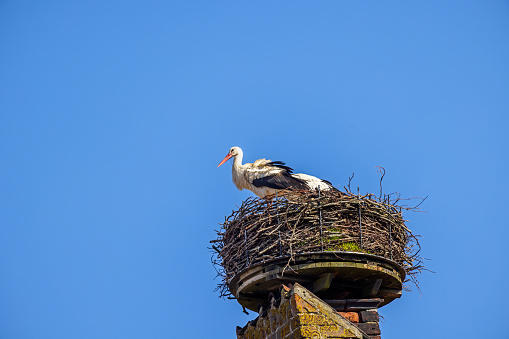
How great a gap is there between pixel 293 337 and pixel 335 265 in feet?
4.28

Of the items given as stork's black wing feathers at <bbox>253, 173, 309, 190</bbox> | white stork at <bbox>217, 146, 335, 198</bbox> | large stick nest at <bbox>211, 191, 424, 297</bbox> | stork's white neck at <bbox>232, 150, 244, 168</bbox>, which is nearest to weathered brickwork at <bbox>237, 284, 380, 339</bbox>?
large stick nest at <bbox>211, 191, 424, 297</bbox>

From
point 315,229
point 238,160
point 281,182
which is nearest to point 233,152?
point 238,160

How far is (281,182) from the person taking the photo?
42.8ft

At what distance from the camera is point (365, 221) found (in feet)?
33.1

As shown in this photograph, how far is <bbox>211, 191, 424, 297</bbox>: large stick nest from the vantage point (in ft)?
31.9

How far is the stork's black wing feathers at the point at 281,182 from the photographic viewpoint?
12761mm

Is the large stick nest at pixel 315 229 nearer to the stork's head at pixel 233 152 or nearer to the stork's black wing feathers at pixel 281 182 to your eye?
the stork's black wing feathers at pixel 281 182

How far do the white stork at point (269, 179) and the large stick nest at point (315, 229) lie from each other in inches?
69.1

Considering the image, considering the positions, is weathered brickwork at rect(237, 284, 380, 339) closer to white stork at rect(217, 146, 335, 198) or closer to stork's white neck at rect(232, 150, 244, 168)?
white stork at rect(217, 146, 335, 198)

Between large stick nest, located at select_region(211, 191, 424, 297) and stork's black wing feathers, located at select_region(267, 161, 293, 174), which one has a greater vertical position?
stork's black wing feathers, located at select_region(267, 161, 293, 174)

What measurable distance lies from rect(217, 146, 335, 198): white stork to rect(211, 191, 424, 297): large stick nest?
5.76ft

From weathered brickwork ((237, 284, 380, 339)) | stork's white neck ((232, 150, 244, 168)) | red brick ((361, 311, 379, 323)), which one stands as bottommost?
weathered brickwork ((237, 284, 380, 339))

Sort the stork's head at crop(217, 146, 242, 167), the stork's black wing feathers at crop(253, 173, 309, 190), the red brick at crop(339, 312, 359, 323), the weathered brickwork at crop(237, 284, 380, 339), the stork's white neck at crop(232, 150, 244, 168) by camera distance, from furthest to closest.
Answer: the stork's head at crop(217, 146, 242, 167) < the stork's white neck at crop(232, 150, 244, 168) < the stork's black wing feathers at crop(253, 173, 309, 190) < the red brick at crop(339, 312, 359, 323) < the weathered brickwork at crop(237, 284, 380, 339)

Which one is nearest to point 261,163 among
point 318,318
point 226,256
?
point 226,256
